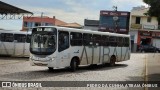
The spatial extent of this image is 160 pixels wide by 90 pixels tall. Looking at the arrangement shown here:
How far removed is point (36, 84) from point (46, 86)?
517 mm

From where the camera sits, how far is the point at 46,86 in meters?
14.6

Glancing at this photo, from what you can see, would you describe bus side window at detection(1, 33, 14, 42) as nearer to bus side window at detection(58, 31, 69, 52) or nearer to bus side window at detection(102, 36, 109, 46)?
bus side window at detection(102, 36, 109, 46)

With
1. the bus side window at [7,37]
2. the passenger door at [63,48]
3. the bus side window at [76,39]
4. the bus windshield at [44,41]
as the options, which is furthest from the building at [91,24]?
the bus windshield at [44,41]

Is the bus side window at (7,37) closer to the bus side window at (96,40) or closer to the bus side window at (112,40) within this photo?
the bus side window at (112,40)

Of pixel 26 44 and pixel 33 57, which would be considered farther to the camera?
pixel 26 44

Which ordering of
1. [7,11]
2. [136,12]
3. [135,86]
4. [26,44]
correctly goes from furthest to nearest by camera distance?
1. [136,12]
2. [7,11]
3. [26,44]
4. [135,86]

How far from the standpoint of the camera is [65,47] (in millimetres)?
20766

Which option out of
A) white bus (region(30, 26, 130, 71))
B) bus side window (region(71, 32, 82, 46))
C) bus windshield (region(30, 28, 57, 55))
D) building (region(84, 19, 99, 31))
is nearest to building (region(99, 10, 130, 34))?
building (region(84, 19, 99, 31))

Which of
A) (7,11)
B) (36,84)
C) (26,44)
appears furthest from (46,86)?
(7,11)

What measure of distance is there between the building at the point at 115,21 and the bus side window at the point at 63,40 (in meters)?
48.7

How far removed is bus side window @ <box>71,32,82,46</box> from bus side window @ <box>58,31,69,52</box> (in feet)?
1.98

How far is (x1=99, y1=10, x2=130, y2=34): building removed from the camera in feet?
228

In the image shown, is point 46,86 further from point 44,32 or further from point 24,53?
point 24,53

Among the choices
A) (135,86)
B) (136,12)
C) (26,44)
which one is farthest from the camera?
(136,12)
